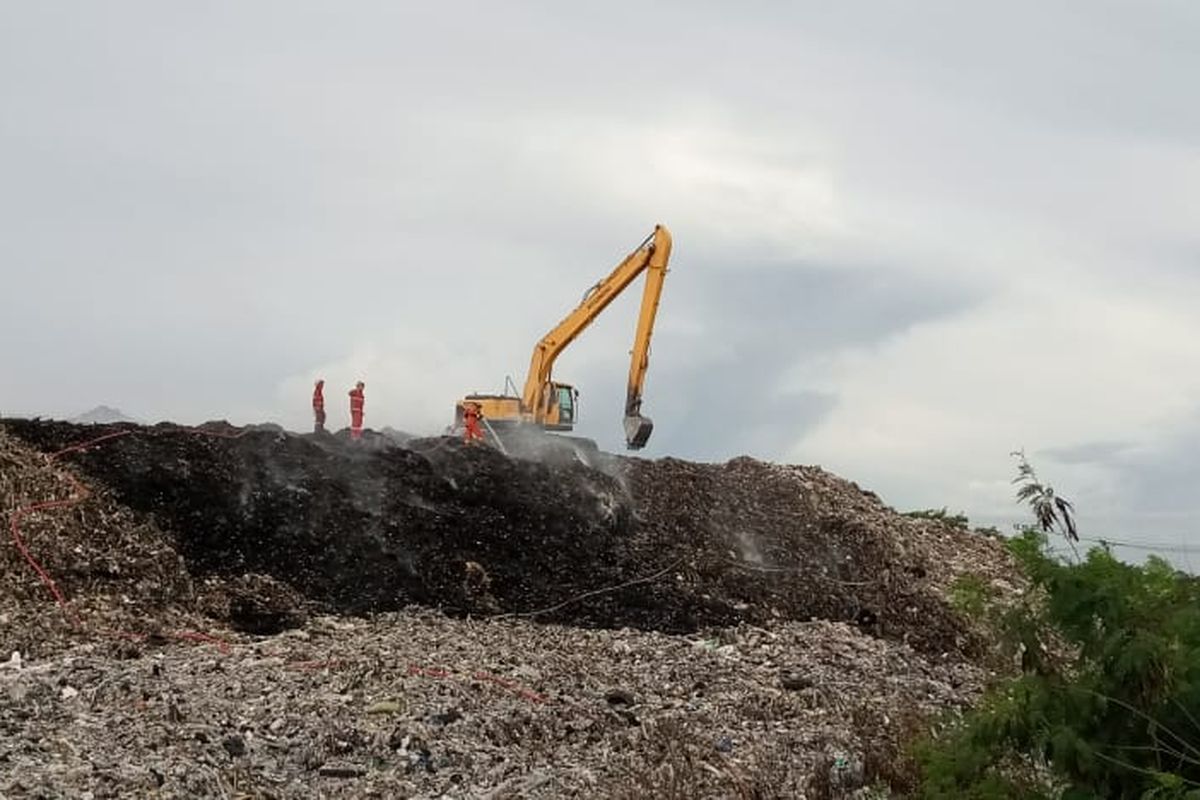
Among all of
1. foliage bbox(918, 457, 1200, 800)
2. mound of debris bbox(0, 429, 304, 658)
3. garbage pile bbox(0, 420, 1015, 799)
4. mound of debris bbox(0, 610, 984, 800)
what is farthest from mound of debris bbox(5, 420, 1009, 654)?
foliage bbox(918, 457, 1200, 800)

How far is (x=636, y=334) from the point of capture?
62.9 feet

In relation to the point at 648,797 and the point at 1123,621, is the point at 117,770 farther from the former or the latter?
the point at 1123,621

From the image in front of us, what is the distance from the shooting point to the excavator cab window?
2036 centimetres

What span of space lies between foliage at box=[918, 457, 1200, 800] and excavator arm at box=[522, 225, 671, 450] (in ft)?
45.6

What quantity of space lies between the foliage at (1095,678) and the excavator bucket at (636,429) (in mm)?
13792

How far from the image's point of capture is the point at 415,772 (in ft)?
24.5

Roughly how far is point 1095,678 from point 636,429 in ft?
46.4

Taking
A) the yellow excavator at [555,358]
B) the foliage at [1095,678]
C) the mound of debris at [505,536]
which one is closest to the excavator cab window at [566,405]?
the yellow excavator at [555,358]

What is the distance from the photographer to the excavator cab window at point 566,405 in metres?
20.4

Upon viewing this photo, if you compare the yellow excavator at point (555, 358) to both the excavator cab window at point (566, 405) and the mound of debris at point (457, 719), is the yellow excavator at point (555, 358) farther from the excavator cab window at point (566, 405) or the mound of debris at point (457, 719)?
the mound of debris at point (457, 719)

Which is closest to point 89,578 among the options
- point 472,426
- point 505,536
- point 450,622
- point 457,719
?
point 450,622

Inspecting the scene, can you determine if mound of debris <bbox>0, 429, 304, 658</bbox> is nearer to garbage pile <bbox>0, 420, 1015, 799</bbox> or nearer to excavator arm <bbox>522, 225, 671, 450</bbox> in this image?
garbage pile <bbox>0, 420, 1015, 799</bbox>

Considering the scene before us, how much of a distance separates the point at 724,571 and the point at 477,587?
120 inches

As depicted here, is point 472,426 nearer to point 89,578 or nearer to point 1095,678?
point 89,578
